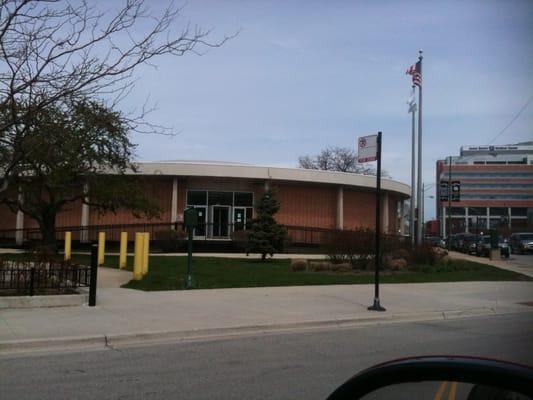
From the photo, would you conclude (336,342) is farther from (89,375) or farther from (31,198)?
(31,198)

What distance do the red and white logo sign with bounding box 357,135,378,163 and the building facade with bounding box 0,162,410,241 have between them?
25.1m

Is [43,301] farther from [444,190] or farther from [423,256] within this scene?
[444,190]

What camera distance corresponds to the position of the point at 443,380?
2.24m

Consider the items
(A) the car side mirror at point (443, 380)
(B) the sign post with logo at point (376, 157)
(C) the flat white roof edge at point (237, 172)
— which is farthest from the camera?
(C) the flat white roof edge at point (237, 172)

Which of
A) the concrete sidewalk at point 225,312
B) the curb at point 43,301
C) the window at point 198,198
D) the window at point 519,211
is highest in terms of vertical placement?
the window at point 519,211

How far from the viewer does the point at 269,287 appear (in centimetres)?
1636

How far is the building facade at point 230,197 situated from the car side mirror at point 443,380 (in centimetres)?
3524

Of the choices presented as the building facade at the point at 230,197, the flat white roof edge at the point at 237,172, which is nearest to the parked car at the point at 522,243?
the building facade at the point at 230,197

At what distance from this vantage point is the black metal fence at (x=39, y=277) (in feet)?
41.0

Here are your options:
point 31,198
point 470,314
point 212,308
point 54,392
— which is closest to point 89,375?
point 54,392

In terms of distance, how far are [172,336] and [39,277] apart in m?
4.85

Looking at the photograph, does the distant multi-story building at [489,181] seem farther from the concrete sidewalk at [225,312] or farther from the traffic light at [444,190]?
the concrete sidewalk at [225,312]

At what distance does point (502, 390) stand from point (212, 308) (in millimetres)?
10417

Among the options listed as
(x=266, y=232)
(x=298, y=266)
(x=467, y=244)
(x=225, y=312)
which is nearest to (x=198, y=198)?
(x=266, y=232)
